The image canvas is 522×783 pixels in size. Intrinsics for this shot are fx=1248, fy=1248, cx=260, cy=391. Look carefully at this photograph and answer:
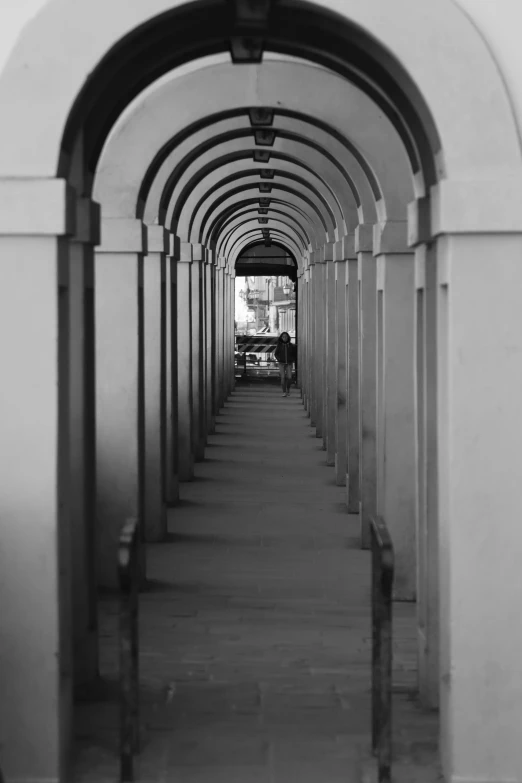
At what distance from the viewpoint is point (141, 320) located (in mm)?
10578

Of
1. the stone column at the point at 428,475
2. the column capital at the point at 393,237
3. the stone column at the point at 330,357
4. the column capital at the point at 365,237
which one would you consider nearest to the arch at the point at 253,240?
the stone column at the point at 330,357

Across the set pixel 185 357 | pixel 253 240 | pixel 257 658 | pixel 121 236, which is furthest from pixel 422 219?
pixel 253 240

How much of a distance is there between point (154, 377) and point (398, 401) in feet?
10.3

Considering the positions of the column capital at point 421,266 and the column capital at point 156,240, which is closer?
the column capital at point 421,266

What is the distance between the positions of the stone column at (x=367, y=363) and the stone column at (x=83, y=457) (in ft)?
15.5

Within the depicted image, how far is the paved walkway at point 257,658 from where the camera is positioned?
639 centimetres

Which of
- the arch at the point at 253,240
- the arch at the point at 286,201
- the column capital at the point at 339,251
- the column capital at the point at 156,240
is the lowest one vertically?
the column capital at the point at 156,240

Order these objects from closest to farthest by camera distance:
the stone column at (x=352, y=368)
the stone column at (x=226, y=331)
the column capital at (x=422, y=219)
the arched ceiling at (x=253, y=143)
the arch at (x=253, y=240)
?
the column capital at (x=422, y=219)
the arched ceiling at (x=253, y=143)
the stone column at (x=352, y=368)
the stone column at (x=226, y=331)
the arch at (x=253, y=240)

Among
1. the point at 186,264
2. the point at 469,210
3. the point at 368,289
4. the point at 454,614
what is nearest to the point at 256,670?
the point at 454,614

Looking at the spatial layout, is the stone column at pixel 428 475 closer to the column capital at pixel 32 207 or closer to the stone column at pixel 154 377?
the column capital at pixel 32 207

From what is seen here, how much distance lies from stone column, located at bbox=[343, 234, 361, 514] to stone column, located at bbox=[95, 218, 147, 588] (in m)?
3.84

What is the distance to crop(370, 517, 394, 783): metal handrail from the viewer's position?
5645mm

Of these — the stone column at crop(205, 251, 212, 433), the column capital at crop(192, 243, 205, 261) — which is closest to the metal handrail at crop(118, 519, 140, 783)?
the column capital at crop(192, 243, 205, 261)

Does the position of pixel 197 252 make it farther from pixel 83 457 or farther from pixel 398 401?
pixel 83 457
